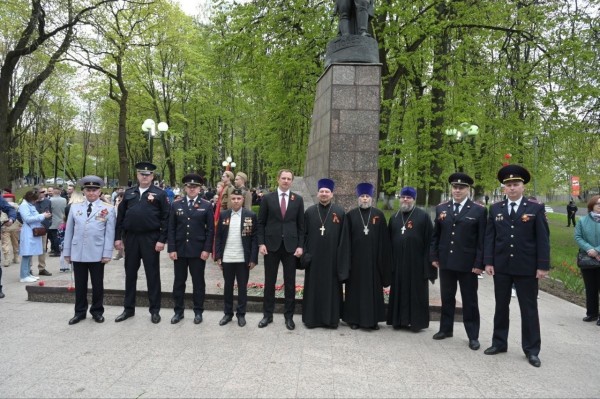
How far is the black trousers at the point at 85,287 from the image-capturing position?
19.2 ft

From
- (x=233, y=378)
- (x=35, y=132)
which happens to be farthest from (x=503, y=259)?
(x=35, y=132)

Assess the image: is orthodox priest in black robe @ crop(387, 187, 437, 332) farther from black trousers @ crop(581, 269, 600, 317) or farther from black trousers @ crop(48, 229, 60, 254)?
black trousers @ crop(48, 229, 60, 254)

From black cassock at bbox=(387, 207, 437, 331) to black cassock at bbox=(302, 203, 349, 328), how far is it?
72 cm

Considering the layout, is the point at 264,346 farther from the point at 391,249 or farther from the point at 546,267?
the point at 546,267

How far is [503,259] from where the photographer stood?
4.98 metres

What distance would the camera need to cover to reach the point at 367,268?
A: 5840 mm

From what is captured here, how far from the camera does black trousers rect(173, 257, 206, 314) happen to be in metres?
5.95

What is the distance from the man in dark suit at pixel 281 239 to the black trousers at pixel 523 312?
8.20ft

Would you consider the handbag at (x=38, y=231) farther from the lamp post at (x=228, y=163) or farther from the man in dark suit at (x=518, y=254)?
the lamp post at (x=228, y=163)

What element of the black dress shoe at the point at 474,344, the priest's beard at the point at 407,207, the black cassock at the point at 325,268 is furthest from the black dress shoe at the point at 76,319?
the black dress shoe at the point at 474,344

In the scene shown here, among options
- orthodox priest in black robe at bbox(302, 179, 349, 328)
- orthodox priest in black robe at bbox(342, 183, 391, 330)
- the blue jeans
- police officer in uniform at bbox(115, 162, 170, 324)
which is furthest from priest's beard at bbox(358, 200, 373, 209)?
the blue jeans

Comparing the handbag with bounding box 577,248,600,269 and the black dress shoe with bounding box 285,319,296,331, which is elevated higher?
the handbag with bounding box 577,248,600,269

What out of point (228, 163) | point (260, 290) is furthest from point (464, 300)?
point (228, 163)

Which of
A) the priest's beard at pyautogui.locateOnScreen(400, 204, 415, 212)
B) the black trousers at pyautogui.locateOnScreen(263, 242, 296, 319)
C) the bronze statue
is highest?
the bronze statue
